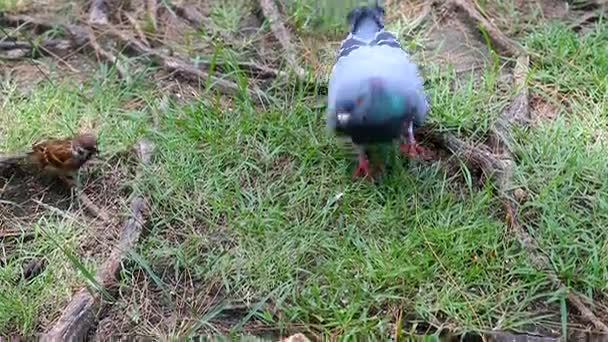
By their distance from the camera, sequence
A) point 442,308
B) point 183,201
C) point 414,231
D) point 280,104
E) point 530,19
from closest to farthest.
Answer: point 442,308 → point 414,231 → point 183,201 → point 280,104 → point 530,19

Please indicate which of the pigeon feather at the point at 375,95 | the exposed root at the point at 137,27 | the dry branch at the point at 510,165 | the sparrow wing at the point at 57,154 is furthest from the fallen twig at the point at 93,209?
the dry branch at the point at 510,165

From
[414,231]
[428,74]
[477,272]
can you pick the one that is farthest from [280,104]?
[477,272]

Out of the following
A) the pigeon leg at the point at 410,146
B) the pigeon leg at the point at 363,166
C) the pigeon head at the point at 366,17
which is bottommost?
the pigeon leg at the point at 363,166

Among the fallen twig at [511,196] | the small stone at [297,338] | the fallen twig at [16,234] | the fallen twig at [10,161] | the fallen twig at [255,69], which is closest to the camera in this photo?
the small stone at [297,338]

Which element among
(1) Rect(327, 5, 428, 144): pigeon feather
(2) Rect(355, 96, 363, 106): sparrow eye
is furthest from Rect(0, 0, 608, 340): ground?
(2) Rect(355, 96, 363, 106): sparrow eye

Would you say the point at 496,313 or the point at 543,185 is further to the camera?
the point at 543,185

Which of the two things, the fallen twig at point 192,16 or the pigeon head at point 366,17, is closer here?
the pigeon head at point 366,17

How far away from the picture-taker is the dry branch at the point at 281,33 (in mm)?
3930

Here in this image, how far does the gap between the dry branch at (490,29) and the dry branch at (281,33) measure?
2.74 feet

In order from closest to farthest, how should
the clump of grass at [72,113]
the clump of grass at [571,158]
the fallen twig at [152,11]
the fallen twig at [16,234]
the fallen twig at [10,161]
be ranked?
the clump of grass at [571,158], the fallen twig at [16,234], the fallen twig at [10,161], the clump of grass at [72,113], the fallen twig at [152,11]

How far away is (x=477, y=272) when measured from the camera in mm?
2980

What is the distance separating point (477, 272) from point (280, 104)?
123 centimetres

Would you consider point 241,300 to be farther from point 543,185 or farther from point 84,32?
point 84,32

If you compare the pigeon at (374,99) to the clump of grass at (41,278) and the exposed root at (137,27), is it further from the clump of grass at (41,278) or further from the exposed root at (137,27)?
the exposed root at (137,27)
